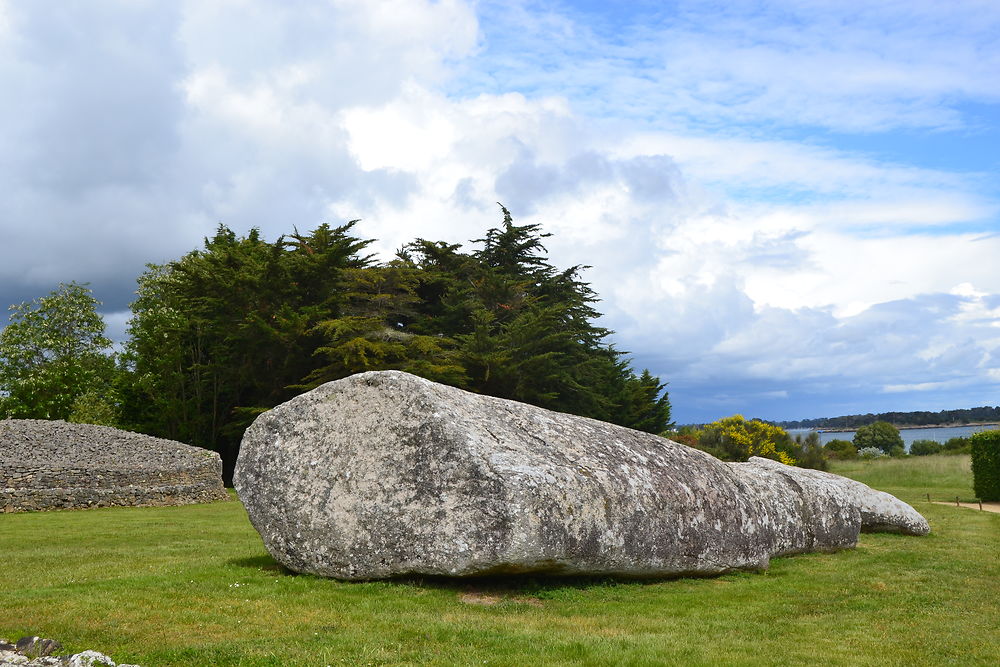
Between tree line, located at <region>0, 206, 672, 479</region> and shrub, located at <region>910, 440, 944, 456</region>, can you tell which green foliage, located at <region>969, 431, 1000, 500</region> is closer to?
tree line, located at <region>0, 206, 672, 479</region>

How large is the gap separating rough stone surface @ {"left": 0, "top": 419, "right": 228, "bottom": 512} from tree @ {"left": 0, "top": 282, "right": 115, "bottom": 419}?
16.8 meters

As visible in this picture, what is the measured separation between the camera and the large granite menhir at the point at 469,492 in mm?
9609

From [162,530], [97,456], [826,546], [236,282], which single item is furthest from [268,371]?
[826,546]

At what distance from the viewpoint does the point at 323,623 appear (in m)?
8.30

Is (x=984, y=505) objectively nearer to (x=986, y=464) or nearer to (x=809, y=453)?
(x=986, y=464)

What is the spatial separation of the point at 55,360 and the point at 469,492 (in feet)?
156

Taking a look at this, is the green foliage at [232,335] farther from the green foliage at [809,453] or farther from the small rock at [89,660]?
the small rock at [89,660]

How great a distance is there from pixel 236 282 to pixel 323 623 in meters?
31.8

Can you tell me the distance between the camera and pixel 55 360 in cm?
4878

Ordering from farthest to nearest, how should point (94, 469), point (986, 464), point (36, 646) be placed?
point (986, 464)
point (94, 469)
point (36, 646)

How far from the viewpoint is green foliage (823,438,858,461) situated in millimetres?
52812

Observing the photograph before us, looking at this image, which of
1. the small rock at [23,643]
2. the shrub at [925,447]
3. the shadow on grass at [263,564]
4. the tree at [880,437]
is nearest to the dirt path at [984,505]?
the shadow on grass at [263,564]

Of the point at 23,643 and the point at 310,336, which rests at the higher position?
the point at 310,336

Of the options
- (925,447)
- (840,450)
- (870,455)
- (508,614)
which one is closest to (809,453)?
(870,455)
